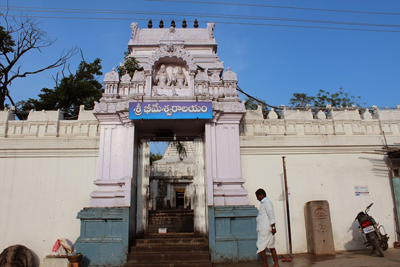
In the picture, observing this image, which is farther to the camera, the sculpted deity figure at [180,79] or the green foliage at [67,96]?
the green foliage at [67,96]

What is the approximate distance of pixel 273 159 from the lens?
1084 cm

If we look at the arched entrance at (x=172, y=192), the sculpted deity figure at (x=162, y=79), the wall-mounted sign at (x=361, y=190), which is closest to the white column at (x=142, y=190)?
the arched entrance at (x=172, y=192)

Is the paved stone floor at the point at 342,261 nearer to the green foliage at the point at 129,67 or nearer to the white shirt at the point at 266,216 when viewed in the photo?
the white shirt at the point at 266,216

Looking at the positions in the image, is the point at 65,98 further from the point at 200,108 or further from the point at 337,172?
the point at 337,172

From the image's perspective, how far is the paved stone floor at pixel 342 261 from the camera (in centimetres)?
788

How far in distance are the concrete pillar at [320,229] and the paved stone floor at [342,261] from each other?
30 centimetres

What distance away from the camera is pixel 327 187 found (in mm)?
10664

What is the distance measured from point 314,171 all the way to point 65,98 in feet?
51.5

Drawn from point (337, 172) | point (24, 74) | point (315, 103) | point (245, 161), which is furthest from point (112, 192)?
point (315, 103)

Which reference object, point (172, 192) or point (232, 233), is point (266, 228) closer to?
point (232, 233)

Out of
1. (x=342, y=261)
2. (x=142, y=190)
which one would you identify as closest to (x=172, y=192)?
(x=142, y=190)

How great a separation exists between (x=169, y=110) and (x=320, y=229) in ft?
18.7

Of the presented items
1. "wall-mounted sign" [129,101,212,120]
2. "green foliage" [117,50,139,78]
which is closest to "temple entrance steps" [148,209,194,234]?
"green foliage" [117,50,139,78]

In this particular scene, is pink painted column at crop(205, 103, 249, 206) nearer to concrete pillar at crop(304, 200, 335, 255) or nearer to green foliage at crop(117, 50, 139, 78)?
concrete pillar at crop(304, 200, 335, 255)
